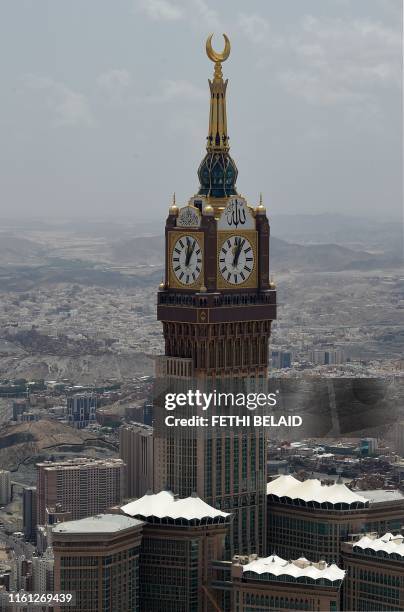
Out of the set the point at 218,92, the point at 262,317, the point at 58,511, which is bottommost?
the point at 58,511

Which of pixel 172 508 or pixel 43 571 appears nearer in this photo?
pixel 172 508

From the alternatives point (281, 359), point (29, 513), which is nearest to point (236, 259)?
point (29, 513)

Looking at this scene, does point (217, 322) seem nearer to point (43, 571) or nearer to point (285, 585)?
point (285, 585)

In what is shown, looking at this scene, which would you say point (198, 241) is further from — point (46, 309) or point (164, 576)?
point (46, 309)

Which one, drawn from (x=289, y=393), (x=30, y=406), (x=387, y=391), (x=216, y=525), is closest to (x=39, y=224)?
(x=30, y=406)

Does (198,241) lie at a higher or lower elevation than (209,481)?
higher
